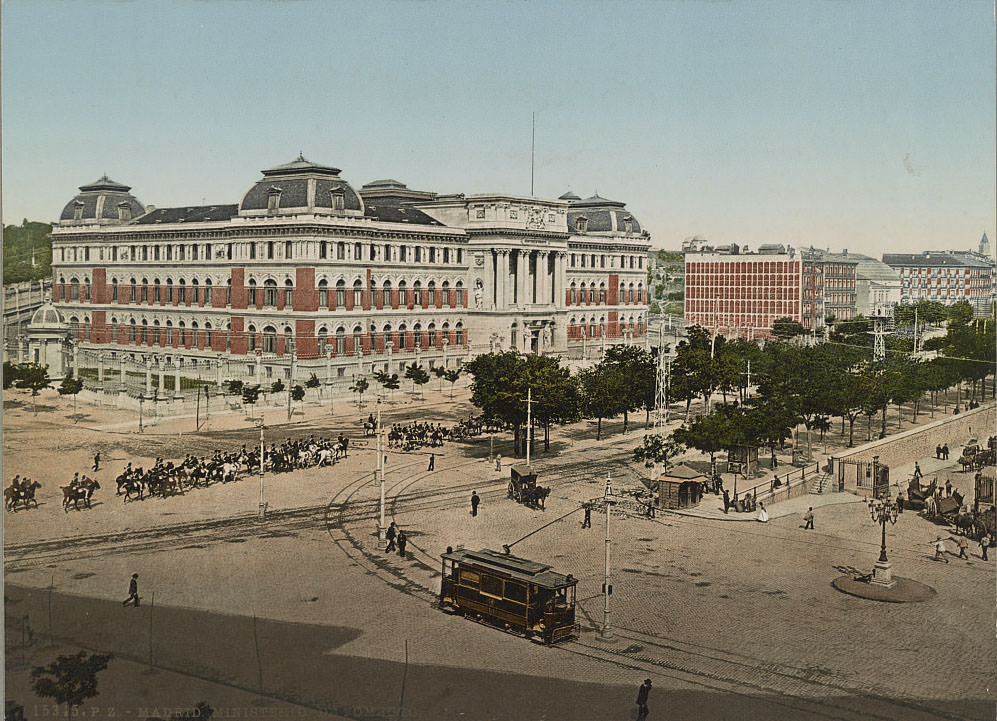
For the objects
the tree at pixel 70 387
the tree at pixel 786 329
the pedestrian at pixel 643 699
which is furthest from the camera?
the tree at pixel 786 329

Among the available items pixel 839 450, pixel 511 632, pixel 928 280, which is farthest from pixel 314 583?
pixel 928 280

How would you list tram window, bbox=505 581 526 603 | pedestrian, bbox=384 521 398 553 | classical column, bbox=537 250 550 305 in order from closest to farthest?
tram window, bbox=505 581 526 603
pedestrian, bbox=384 521 398 553
classical column, bbox=537 250 550 305

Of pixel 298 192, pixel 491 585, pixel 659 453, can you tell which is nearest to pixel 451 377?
pixel 298 192

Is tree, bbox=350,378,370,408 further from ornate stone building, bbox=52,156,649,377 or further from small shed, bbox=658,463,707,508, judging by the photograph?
small shed, bbox=658,463,707,508

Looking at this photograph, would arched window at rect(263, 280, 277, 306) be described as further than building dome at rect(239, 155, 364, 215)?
Yes

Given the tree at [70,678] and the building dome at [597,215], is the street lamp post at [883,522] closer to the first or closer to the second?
the tree at [70,678]

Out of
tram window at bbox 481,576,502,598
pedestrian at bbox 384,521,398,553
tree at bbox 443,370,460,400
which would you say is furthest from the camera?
tree at bbox 443,370,460,400

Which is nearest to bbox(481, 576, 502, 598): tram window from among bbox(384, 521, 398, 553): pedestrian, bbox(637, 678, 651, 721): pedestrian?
bbox(637, 678, 651, 721): pedestrian

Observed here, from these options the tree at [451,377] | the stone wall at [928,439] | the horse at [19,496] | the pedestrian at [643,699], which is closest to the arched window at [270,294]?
the tree at [451,377]
